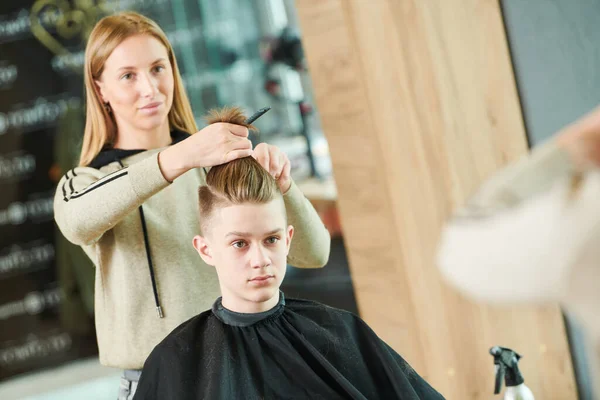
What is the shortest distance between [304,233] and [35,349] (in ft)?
9.80

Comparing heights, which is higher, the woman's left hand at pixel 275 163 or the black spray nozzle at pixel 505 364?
the woman's left hand at pixel 275 163

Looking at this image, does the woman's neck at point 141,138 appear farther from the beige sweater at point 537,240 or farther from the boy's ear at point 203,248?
the beige sweater at point 537,240

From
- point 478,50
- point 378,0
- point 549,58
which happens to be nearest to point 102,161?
point 378,0

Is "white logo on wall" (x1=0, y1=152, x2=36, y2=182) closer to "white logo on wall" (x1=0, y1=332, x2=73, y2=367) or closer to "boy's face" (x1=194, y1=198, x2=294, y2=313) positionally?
"white logo on wall" (x1=0, y1=332, x2=73, y2=367)

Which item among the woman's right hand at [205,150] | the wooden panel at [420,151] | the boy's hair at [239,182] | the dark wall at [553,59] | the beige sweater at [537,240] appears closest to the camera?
the beige sweater at [537,240]

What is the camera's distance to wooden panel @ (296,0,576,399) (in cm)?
249

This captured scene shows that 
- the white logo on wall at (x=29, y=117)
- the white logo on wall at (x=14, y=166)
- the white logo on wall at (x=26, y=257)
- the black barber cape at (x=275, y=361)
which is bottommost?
the black barber cape at (x=275, y=361)

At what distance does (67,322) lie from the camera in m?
4.12

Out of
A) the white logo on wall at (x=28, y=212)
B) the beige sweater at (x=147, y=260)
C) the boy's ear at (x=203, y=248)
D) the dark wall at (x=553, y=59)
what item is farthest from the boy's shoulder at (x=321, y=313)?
the white logo on wall at (x=28, y=212)

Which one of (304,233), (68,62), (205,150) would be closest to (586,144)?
(205,150)

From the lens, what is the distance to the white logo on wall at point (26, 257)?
13.3ft

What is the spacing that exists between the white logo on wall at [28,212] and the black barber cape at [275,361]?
277 cm

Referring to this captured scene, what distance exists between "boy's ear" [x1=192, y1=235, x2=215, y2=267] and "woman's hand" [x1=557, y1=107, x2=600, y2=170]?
2.84 ft

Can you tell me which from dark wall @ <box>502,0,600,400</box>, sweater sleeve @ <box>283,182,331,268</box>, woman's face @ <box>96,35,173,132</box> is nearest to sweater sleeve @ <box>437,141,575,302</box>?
sweater sleeve @ <box>283,182,331,268</box>
